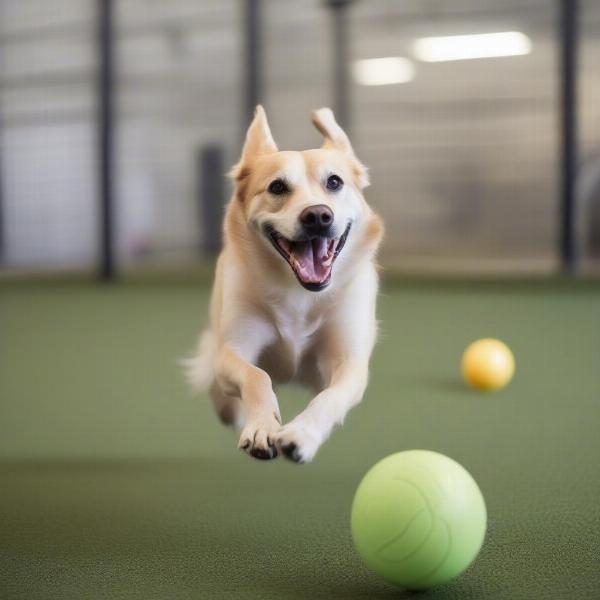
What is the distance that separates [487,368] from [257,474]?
1404mm

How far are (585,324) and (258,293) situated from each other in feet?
12.5

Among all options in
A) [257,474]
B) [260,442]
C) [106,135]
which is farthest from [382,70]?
[260,442]

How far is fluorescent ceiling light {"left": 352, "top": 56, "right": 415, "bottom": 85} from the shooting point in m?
7.99

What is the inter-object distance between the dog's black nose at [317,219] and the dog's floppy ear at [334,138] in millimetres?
160

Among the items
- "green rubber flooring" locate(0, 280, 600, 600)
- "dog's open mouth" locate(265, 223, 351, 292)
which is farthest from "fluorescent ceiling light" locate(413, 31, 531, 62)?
"dog's open mouth" locate(265, 223, 351, 292)

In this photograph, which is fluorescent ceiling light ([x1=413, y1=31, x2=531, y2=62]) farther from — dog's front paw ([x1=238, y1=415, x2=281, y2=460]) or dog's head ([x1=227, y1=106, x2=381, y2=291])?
dog's front paw ([x1=238, y1=415, x2=281, y2=460])

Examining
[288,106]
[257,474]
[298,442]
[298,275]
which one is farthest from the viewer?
[288,106]

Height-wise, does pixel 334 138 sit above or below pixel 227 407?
above

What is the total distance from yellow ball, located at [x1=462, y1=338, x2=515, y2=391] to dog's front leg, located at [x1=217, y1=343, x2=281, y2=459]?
82.6 inches

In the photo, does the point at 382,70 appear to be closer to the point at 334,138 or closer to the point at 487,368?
the point at 487,368

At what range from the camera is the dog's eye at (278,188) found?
1518mm

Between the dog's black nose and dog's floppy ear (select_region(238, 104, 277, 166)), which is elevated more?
dog's floppy ear (select_region(238, 104, 277, 166))

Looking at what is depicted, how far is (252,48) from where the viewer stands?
7.92 meters

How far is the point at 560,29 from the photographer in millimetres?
7629
